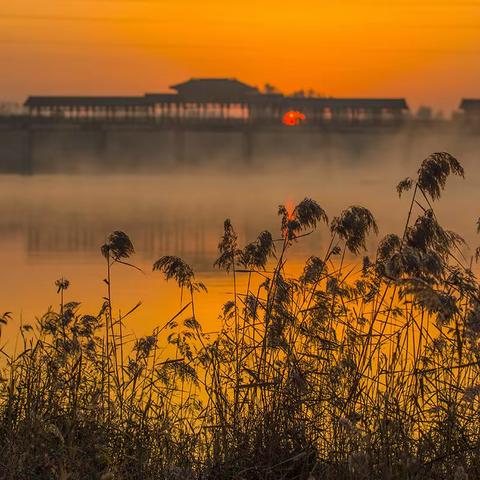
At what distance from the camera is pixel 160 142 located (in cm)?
11731

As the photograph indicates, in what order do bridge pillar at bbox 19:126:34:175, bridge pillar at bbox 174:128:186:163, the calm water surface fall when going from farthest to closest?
bridge pillar at bbox 174:128:186:163
bridge pillar at bbox 19:126:34:175
the calm water surface

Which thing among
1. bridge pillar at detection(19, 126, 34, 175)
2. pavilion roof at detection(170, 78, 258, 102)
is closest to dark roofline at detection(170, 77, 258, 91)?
pavilion roof at detection(170, 78, 258, 102)

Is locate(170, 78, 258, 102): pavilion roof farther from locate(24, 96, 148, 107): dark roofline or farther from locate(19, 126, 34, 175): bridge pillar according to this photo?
locate(19, 126, 34, 175): bridge pillar

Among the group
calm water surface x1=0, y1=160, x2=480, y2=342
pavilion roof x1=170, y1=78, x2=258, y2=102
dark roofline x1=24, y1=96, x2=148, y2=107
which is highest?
pavilion roof x1=170, y1=78, x2=258, y2=102

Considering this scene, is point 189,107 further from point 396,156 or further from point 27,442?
point 27,442

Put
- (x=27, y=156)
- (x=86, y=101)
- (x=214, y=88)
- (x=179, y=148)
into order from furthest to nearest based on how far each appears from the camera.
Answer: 1. (x=214, y=88)
2. (x=86, y=101)
3. (x=179, y=148)
4. (x=27, y=156)

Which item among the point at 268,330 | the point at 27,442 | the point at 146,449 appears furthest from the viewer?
the point at 268,330

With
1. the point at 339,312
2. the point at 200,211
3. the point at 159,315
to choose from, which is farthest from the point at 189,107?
the point at 339,312

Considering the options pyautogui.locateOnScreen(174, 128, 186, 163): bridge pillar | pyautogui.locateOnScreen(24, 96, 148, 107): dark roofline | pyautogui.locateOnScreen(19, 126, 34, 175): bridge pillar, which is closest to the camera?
pyautogui.locateOnScreen(19, 126, 34, 175): bridge pillar

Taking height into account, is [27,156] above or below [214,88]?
below

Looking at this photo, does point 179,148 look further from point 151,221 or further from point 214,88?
point 151,221

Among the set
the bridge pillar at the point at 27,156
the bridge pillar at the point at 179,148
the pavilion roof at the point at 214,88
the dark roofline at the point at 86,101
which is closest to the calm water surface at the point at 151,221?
the bridge pillar at the point at 27,156

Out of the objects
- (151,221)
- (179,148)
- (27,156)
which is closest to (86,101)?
(27,156)

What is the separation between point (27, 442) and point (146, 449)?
2.17 feet
